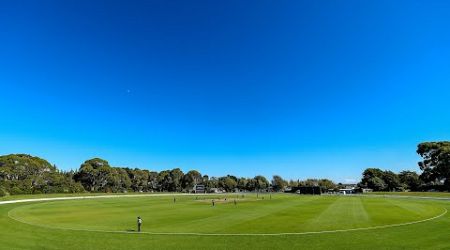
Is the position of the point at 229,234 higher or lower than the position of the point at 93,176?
lower

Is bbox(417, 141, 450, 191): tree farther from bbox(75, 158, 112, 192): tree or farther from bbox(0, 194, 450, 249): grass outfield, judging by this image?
bbox(75, 158, 112, 192): tree

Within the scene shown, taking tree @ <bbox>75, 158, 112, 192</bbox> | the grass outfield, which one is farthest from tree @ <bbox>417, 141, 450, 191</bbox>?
tree @ <bbox>75, 158, 112, 192</bbox>

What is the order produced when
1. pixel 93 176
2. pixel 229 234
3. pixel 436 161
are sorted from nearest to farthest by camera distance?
pixel 229 234 < pixel 436 161 < pixel 93 176

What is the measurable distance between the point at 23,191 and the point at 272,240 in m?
117

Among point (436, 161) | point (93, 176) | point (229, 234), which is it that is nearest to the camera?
point (229, 234)

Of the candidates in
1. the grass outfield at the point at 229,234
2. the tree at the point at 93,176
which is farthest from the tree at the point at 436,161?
the tree at the point at 93,176

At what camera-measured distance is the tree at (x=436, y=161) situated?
500 feet

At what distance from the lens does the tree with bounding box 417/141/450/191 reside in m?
152

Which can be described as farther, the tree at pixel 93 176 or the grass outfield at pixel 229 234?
the tree at pixel 93 176

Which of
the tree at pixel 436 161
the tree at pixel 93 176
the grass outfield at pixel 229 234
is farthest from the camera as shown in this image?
the tree at pixel 93 176

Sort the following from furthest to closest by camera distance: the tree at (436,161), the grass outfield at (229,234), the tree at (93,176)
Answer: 1. the tree at (93,176)
2. the tree at (436,161)
3. the grass outfield at (229,234)

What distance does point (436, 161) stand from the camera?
162m

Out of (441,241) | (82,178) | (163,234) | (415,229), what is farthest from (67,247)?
(82,178)

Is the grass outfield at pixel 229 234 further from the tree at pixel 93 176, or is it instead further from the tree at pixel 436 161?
the tree at pixel 93 176
